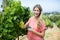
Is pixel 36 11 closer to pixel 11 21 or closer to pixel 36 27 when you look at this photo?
pixel 36 27

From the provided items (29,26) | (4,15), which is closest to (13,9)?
(4,15)

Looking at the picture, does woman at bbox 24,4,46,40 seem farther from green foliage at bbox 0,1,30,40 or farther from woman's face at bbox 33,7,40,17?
green foliage at bbox 0,1,30,40

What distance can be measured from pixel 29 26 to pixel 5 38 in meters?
1.26

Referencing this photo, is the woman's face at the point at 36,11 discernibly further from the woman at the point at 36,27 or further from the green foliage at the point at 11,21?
the green foliage at the point at 11,21

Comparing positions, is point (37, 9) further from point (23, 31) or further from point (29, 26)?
point (23, 31)

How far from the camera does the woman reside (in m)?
4.29

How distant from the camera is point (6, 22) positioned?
→ 17.7 ft

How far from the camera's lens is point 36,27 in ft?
14.3

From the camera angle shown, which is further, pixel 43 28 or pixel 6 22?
pixel 6 22

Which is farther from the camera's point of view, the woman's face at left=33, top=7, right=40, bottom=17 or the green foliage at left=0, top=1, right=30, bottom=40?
the green foliage at left=0, top=1, right=30, bottom=40

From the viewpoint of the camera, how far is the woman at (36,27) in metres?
4.29

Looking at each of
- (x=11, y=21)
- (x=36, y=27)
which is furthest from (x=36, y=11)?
(x=11, y=21)

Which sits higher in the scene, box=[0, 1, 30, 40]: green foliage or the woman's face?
the woman's face

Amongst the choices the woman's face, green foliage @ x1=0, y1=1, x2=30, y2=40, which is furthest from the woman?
green foliage @ x1=0, y1=1, x2=30, y2=40
